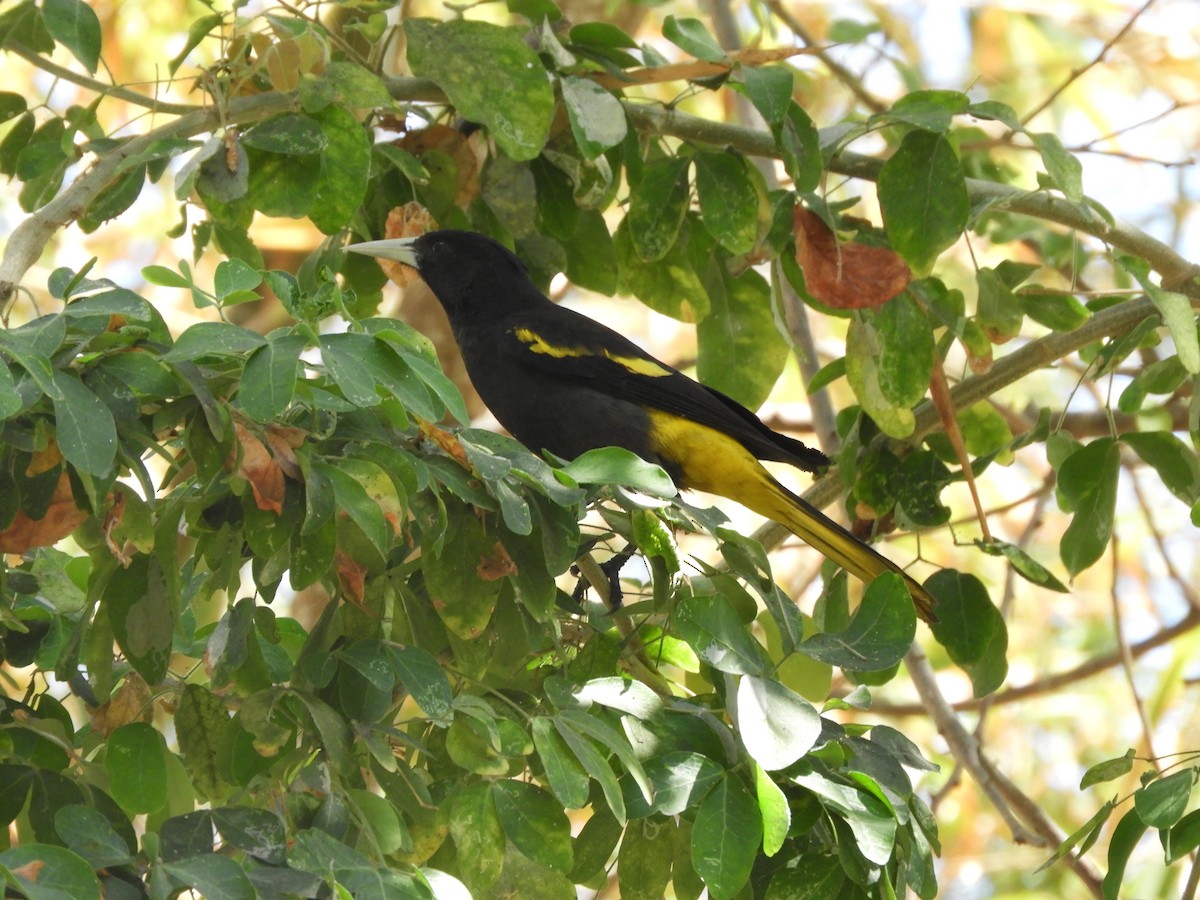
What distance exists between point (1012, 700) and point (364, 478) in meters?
3.87

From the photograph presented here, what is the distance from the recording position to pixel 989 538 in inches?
118

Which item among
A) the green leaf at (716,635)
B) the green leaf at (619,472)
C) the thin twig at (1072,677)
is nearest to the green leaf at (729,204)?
the green leaf at (619,472)

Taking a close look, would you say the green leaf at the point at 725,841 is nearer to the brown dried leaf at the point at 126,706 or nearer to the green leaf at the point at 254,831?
the green leaf at the point at 254,831

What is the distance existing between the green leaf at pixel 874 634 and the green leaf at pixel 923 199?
954 mm

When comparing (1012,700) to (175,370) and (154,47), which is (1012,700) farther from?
(154,47)

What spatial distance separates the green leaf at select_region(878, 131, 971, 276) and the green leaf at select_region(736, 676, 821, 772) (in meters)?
1.22

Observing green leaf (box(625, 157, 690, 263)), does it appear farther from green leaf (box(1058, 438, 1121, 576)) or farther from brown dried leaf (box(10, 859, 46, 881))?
brown dried leaf (box(10, 859, 46, 881))

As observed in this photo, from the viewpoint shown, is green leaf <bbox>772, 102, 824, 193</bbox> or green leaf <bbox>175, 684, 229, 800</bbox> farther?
green leaf <bbox>772, 102, 824, 193</bbox>

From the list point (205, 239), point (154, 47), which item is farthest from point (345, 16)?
point (154, 47)

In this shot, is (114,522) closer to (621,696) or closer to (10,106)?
(621,696)

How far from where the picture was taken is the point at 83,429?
67.5 inches

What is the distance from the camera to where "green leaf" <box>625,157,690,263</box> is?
127 inches

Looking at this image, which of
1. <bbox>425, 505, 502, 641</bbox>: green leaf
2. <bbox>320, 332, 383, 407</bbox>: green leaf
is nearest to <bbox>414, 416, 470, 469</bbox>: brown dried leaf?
<bbox>425, 505, 502, 641</bbox>: green leaf

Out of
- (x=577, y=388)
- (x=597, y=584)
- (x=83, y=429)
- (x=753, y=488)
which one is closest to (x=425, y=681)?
(x=83, y=429)
